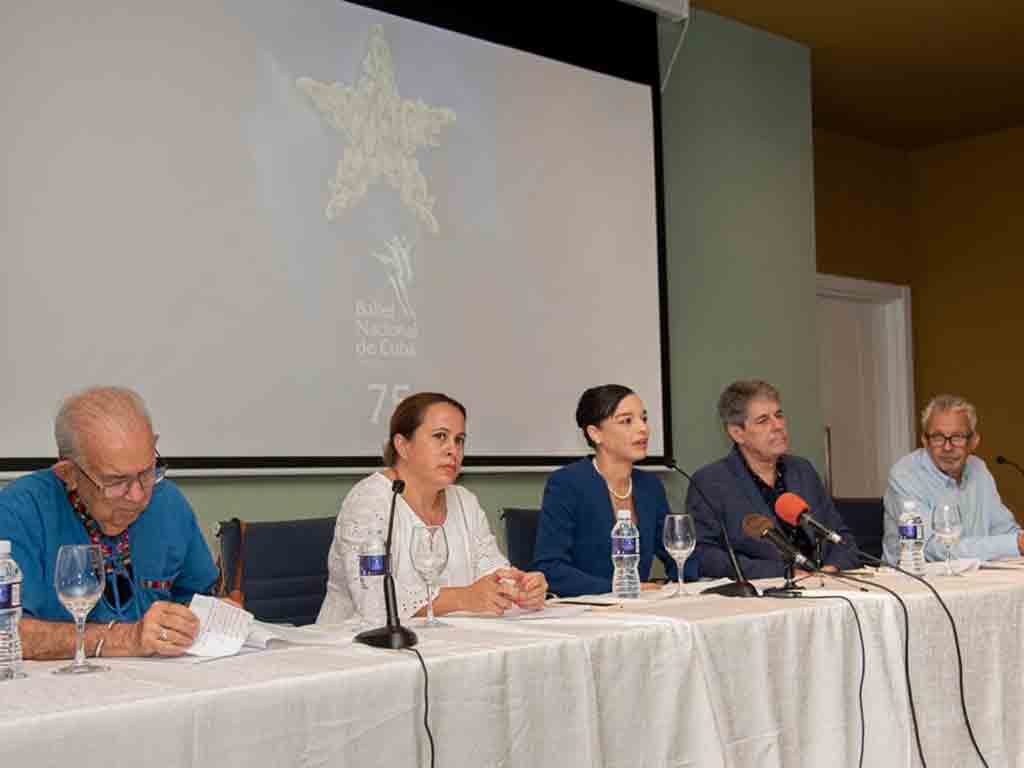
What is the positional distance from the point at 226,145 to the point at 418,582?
1592 mm

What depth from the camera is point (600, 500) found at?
3.25 metres

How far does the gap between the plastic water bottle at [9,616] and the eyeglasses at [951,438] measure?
2.95 metres

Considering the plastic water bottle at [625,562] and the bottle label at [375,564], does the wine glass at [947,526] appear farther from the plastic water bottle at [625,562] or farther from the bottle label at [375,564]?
the bottle label at [375,564]

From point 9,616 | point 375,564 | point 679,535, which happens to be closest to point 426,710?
point 375,564

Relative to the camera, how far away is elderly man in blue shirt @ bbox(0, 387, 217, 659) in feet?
5.97

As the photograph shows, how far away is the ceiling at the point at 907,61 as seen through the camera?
17.0ft

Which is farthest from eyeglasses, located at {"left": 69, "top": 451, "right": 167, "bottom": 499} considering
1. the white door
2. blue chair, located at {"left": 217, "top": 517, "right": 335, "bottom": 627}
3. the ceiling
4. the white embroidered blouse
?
the white door

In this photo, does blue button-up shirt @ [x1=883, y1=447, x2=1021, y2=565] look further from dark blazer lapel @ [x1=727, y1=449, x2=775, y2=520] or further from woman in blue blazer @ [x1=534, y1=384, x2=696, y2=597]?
woman in blue blazer @ [x1=534, y1=384, x2=696, y2=597]

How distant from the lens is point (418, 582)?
8.46 feet

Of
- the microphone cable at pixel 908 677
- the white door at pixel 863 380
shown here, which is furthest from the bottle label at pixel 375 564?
the white door at pixel 863 380

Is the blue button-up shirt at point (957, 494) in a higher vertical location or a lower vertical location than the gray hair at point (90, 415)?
lower

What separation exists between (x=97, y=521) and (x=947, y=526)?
2.01 m

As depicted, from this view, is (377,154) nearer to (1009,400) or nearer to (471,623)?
(471,623)

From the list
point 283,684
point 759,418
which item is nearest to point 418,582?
Result: point 283,684
